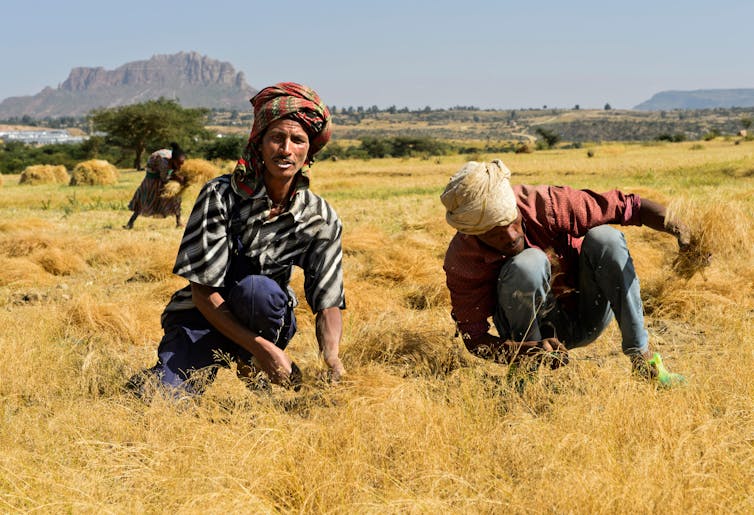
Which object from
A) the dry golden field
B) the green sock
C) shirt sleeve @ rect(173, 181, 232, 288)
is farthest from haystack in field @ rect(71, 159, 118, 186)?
the green sock

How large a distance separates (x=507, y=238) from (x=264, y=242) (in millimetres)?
875

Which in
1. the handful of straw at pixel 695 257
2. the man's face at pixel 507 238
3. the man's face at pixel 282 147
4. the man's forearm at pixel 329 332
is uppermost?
the man's face at pixel 282 147

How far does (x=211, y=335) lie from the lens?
2727mm

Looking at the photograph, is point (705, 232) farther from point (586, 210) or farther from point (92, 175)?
point (92, 175)

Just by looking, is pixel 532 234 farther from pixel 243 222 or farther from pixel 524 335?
pixel 243 222

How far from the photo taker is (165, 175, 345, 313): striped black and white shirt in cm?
256

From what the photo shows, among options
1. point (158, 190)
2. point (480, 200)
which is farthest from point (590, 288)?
point (158, 190)

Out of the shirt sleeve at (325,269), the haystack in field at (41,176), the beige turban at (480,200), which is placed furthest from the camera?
the haystack in field at (41,176)

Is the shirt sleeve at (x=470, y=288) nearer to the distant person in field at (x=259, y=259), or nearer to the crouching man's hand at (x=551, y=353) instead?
the crouching man's hand at (x=551, y=353)

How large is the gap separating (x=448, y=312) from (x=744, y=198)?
539cm

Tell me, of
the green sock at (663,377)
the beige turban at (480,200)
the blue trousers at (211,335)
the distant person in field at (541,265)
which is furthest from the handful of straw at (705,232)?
the blue trousers at (211,335)

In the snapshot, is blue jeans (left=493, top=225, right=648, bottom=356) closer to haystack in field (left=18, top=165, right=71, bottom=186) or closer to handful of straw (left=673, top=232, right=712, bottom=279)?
handful of straw (left=673, top=232, right=712, bottom=279)

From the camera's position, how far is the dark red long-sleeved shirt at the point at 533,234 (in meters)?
2.70

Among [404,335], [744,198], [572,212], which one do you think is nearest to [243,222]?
[404,335]
